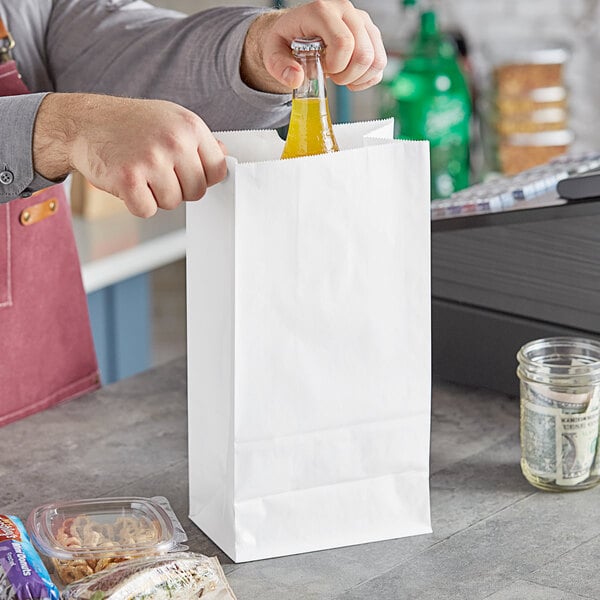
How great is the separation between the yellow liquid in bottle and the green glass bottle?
1.81m

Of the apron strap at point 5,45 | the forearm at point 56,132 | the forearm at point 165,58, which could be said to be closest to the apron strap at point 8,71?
the apron strap at point 5,45

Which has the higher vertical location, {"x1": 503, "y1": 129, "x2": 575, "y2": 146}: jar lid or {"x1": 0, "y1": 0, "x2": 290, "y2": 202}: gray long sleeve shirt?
{"x1": 0, "y1": 0, "x2": 290, "y2": 202}: gray long sleeve shirt

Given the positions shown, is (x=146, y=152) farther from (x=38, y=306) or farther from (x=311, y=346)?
(x=38, y=306)

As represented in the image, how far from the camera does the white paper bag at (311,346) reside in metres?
0.97

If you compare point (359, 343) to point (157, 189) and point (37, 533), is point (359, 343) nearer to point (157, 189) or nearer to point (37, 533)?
point (157, 189)

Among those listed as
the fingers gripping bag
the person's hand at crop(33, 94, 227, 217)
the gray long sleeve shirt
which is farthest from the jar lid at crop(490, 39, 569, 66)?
the fingers gripping bag

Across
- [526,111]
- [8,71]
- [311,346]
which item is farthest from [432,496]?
[526,111]

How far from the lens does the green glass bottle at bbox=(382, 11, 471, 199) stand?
285 cm

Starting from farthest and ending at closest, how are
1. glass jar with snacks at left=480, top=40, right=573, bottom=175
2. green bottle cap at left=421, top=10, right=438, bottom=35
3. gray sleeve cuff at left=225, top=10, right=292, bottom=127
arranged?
glass jar with snacks at left=480, top=40, right=573, bottom=175
green bottle cap at left=421, top=10, right=438, bottom=35
gray sleeve cuff at left=225, top=10, right=292, bottom=127

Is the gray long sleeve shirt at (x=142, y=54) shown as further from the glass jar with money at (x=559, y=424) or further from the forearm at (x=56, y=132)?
the glass jar with money at (x=559, y=424)

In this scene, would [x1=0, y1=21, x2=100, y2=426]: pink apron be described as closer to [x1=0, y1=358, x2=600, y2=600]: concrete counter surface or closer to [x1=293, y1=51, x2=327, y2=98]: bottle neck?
[x1=0, y1=358, x2=600, y2=600]: concrete counter surface

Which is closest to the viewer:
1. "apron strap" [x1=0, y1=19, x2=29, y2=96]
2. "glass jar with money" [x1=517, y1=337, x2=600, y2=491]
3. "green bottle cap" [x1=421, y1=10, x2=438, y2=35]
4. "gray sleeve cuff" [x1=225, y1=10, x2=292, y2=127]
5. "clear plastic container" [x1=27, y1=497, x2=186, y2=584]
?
"clear plastic container" [x1=27, y1=497, x2=186, y2=584]

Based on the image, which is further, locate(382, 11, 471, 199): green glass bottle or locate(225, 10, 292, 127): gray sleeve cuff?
locate(382, 11, 471, 199): green glass bottle

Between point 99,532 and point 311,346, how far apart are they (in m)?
0.26
